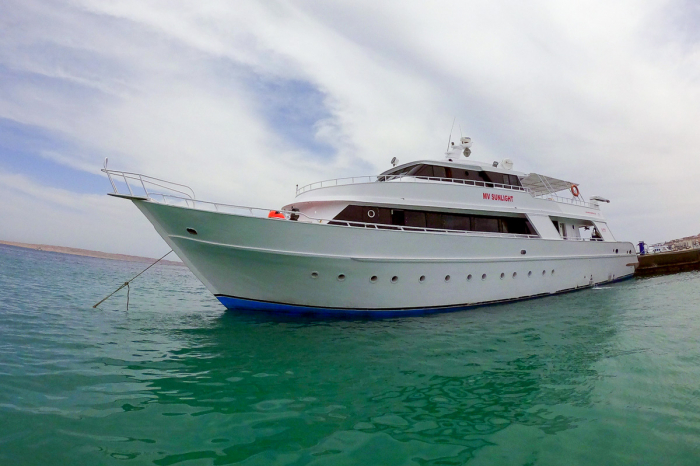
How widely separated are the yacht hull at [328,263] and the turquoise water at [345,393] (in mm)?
914

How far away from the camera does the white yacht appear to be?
22.6ft

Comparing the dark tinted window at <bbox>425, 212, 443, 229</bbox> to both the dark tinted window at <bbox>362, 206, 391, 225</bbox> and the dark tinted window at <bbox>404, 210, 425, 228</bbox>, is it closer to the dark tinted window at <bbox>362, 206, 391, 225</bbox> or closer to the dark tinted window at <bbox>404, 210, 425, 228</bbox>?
the dark tinted window at <bbox>404, 210, 425, 228</bbox>

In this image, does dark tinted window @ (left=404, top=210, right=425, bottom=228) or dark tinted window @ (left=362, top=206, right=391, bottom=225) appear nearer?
dark tinted window @ (left=362, top=206, right=391, bottom=225)

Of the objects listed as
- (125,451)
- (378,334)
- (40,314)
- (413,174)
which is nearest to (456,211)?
(413,174)

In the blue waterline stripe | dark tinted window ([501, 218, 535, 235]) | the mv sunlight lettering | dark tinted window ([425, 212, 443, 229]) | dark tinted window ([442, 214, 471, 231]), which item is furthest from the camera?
dark tinted window ([501, 218, 535, 235])

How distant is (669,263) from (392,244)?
2279 centimetres

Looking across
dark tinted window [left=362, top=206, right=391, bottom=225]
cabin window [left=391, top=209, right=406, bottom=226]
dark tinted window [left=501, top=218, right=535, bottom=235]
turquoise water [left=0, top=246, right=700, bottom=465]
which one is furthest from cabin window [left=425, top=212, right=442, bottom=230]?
turquoise water [left=0, top=246, right=700, bottom=465]

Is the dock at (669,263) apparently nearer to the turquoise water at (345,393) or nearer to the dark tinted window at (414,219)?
the turquoise water at (345,393)

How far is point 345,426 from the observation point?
2.97m

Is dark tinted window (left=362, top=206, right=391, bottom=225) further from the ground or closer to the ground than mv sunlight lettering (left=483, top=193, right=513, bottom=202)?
closer to the ground

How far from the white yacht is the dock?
1188 cm

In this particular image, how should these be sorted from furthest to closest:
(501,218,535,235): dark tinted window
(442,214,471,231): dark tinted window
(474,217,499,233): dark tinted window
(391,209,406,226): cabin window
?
(501,218,535,235): dark tinted window < (474,217,499,233): dark tinted window < (442,214,471,231): dark tinted window < (391,209,406,226): cabin window

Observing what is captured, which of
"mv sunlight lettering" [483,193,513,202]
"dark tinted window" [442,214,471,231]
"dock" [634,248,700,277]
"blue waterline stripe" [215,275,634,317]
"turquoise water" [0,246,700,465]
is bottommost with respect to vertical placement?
"turquoise water" [0,246,700,465]

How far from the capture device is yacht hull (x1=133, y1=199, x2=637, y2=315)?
6.82m
